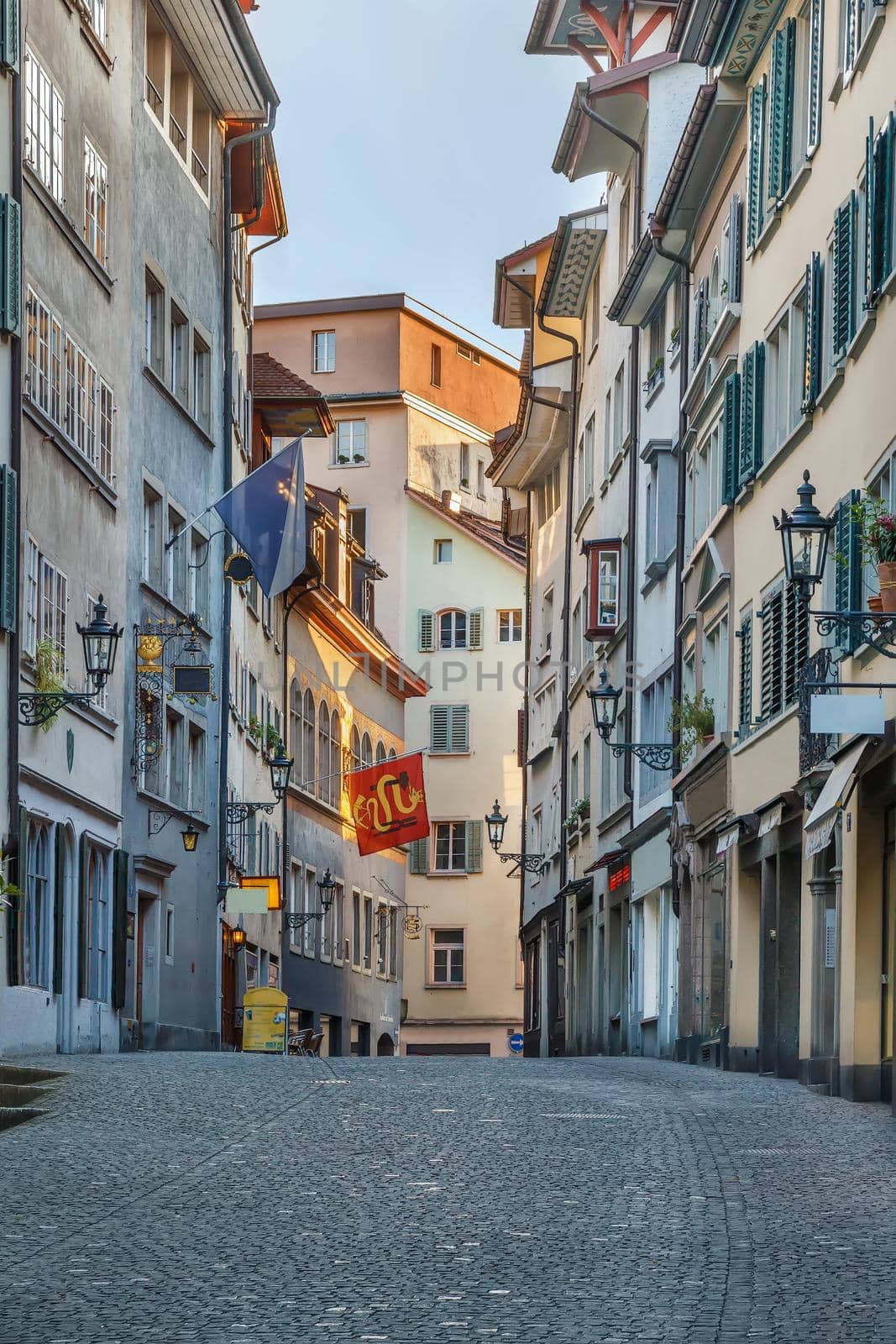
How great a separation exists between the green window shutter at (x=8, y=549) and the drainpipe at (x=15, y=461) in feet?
0.41

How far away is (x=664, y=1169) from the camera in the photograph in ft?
43.3

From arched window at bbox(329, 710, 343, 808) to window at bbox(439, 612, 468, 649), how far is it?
12842 mm

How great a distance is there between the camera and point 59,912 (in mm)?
28438

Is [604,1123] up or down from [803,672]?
down

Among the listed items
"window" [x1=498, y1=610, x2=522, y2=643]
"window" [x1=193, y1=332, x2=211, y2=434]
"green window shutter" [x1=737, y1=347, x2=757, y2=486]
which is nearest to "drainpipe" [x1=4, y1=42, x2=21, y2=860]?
"green window shutter" [x1=737, y1=347, x2=757, y2=486]

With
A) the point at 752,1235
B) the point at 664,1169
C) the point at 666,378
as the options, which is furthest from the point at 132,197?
the point at 752,1235

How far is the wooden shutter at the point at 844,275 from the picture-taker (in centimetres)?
2038

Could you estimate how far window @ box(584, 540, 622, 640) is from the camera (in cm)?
3916

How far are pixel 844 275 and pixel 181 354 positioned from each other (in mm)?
18410

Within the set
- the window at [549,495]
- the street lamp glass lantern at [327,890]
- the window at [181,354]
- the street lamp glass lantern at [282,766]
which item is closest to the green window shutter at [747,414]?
the window at [181,354]

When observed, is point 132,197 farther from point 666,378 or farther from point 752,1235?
point 752,1235

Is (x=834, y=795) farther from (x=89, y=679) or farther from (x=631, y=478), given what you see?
(x=631, y=478)

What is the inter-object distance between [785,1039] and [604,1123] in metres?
8.19

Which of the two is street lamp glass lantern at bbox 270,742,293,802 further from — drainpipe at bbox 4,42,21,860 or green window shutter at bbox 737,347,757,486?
green window shutter at bbox 737,347,757,486
